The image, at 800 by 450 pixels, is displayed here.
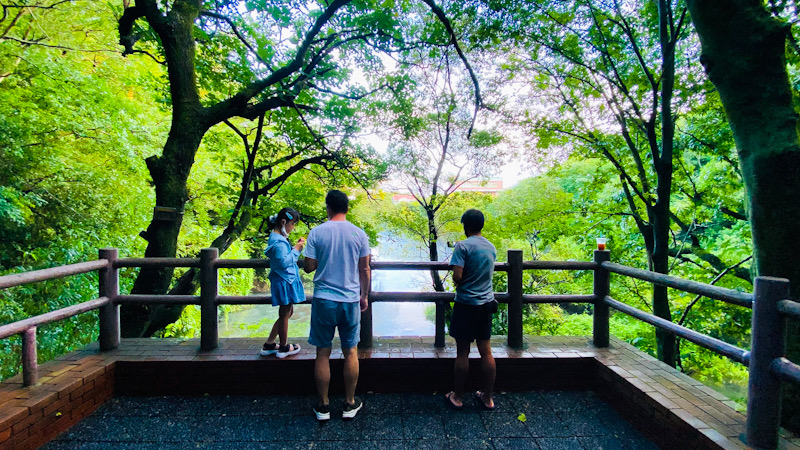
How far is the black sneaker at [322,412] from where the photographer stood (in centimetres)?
263

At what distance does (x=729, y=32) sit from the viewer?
2.45 metres

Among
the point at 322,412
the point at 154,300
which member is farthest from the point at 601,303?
the point at 154,300

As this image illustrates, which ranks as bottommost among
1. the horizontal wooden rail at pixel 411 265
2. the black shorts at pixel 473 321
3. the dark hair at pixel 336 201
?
the black shorts at pixel 473 321

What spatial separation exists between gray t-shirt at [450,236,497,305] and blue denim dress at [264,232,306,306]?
4.51ft

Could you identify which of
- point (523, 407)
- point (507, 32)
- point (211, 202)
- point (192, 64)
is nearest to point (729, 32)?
point (523, 407)

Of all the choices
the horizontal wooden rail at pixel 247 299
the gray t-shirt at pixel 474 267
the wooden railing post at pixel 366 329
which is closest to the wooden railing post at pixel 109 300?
the horizontal wooden rail at pixel 247 299

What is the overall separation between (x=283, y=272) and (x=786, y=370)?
3.26m

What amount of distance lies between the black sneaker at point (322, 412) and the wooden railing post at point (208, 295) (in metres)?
1.25

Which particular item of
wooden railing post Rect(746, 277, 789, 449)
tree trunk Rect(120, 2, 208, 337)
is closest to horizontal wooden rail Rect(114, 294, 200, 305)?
tree trunk Rect(120, 2, 208, 337)

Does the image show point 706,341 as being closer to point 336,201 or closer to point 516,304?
point 516,304

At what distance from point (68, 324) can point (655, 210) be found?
37.6 ft

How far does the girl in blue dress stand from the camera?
301 centimetres

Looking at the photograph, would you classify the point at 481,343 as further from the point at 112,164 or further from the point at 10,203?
the point at 112,164

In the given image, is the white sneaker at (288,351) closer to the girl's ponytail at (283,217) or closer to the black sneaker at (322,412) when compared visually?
the black sneaker at (322,412)
